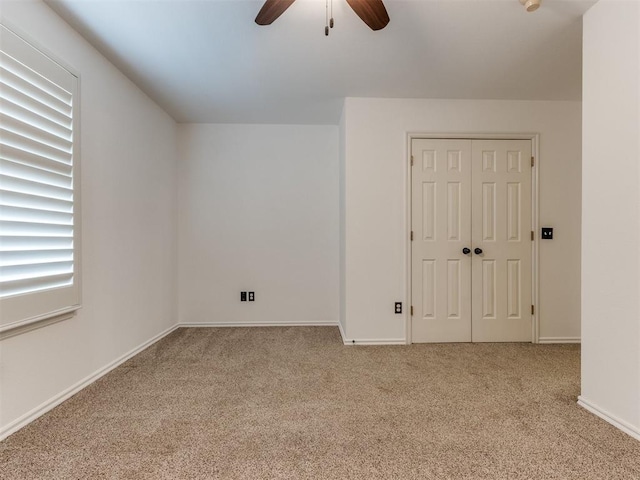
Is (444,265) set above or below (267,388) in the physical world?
above

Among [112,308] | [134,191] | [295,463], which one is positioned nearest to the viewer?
[295,463]

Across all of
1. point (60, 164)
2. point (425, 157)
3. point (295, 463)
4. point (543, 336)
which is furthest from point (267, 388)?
point (543, 336)

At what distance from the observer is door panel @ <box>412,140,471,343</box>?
3014mm

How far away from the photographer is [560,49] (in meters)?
2.18

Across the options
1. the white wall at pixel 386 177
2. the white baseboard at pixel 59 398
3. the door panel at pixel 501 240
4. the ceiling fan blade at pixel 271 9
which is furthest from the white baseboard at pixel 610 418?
the white baseboard at pixel 59 398

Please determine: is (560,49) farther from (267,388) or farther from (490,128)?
(267,388)

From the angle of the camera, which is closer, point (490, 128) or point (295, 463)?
point (295, 463)

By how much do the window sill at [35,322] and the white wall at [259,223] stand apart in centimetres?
172

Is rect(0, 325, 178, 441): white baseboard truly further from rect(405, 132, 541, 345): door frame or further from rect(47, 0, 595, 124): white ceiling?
rect(405, 132, 541, 345): door frame

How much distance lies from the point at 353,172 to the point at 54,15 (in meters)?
2.27

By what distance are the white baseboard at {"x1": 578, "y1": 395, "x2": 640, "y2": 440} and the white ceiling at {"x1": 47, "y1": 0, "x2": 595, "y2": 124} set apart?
2224mm

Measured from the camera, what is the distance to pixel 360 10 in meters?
1.59

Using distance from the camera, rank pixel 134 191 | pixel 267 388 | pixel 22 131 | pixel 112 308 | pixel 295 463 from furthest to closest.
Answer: pixel 134 191
pixel 112 308
pixel 267 388
pixel 22 131
pixel 295 463

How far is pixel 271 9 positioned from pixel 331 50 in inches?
28.1
